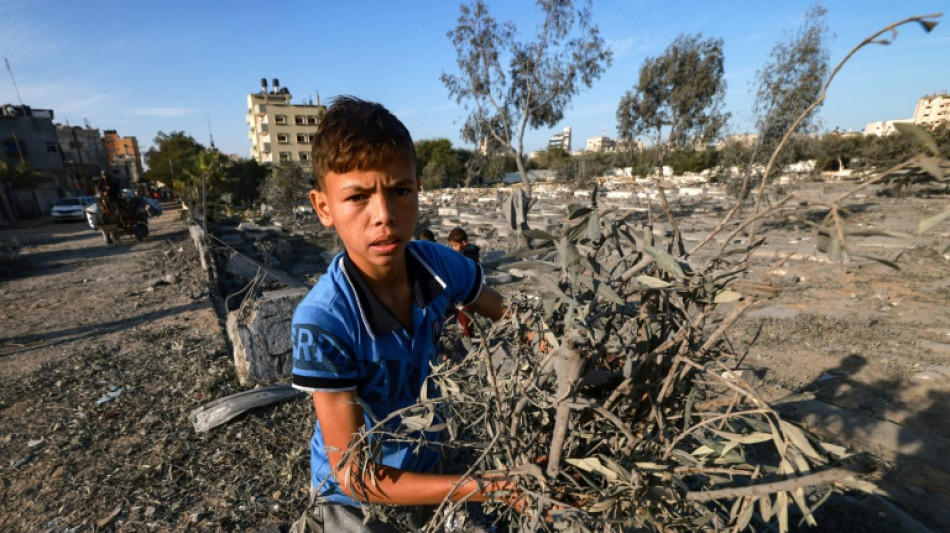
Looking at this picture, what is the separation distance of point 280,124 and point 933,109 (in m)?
57.2

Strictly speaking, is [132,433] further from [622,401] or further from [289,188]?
[289,188]

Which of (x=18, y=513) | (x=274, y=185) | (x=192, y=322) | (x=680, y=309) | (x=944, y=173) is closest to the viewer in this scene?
(x=944, y=173)

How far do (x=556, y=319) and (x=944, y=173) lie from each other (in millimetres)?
710

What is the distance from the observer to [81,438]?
3.04 meters

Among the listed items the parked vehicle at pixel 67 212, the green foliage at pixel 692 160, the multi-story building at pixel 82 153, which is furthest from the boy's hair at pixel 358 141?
the multi-story building at pixel 82 153

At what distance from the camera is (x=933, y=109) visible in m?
16.9

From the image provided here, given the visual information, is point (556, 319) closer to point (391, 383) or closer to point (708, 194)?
point (391, 383)

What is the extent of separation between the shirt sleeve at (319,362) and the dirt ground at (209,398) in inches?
42.1

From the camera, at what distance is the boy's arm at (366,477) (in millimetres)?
1091

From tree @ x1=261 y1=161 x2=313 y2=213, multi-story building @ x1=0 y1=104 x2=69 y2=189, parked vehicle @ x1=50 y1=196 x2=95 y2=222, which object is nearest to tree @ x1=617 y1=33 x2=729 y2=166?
tree @ x1=261 y1=161 x2=313 y2=213

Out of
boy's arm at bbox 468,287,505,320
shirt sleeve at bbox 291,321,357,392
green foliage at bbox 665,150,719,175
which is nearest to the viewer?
shirt sleeve at bbox 291,321,357,392

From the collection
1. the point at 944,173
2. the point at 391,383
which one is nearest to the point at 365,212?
the point at 391,383

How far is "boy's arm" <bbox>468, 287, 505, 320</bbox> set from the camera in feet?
6.12

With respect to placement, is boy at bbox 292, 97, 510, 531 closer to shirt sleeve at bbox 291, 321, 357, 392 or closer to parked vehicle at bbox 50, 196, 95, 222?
shirt sleeve at bbox 291, 321, 357, 392
